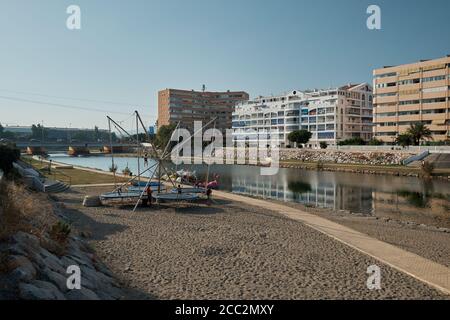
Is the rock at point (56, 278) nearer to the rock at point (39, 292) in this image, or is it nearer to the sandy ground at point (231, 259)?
the rock at point (39, 292)

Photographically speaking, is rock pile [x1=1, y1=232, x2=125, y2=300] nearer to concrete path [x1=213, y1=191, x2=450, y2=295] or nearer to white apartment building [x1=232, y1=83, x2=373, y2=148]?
concrete path [x1=213, y1=191, x2=450, y2=295]

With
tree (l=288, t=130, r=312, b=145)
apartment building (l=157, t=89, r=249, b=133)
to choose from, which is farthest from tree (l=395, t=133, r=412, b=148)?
apartment building (l=157, t=89, r=249, b=133)

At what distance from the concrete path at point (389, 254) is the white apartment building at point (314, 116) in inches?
3508

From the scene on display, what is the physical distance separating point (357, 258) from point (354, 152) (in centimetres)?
7277

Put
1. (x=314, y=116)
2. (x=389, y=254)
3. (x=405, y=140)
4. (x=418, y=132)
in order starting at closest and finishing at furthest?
1. (x=389, y=254)
2. (x=418, y=132)
3. (x=405, y=140)
4. (x=314, y=116)

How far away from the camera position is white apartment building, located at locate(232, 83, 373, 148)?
110 meters

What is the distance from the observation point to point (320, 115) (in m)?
114

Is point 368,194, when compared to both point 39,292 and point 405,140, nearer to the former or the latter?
point 39,292

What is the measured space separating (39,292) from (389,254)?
1251 cm

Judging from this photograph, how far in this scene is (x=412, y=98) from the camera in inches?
3529

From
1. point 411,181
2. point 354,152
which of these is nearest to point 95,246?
point 411,181

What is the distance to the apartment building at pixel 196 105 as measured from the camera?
528 ft

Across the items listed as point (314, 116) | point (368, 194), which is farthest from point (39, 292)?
point (314, 116)
